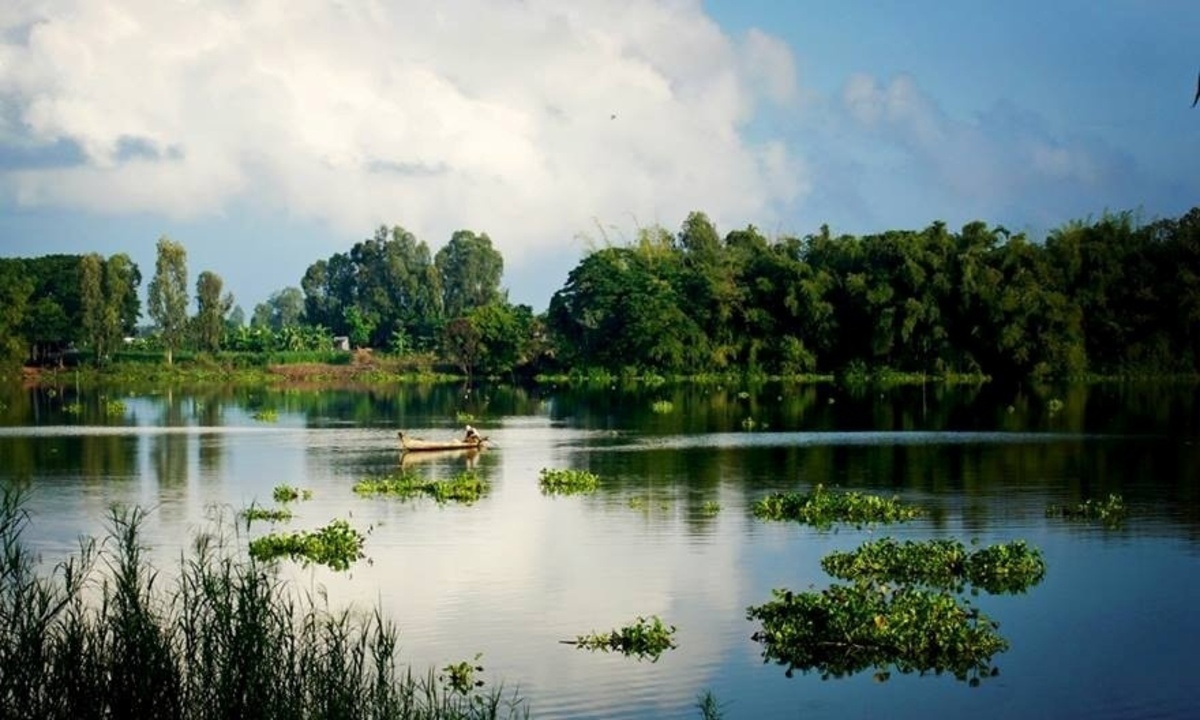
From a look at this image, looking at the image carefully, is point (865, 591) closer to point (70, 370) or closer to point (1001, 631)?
point (1001, 631)

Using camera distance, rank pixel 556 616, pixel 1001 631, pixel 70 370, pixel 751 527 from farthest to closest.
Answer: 1. pixel 70 370
2. pixel 751 527
3. pixel 556 616
4. pixel 1001 631

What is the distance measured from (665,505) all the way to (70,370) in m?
84.2

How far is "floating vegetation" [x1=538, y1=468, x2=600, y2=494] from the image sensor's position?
3406 cm

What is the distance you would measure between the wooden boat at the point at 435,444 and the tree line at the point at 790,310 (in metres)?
46.0

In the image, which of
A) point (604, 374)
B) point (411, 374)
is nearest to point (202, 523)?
point (604, 374)

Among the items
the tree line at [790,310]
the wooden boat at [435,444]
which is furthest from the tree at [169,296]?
the wooden boat at [435,444]

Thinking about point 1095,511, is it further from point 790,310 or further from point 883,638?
point 790,310

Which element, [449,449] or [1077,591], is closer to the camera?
[1077,591]

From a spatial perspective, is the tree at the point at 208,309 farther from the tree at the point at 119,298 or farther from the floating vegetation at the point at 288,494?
the floating vegetation at the point at 288,494

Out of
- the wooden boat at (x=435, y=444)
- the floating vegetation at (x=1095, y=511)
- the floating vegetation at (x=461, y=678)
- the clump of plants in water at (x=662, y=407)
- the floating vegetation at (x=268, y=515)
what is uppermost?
the clump of plants in water at (x=662, y=407)

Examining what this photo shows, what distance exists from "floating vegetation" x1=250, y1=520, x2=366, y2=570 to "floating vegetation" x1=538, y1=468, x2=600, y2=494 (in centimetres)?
904

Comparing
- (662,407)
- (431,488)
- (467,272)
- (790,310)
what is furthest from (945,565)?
(467,272)

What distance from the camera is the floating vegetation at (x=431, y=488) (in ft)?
108

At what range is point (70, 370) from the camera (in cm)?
10425
